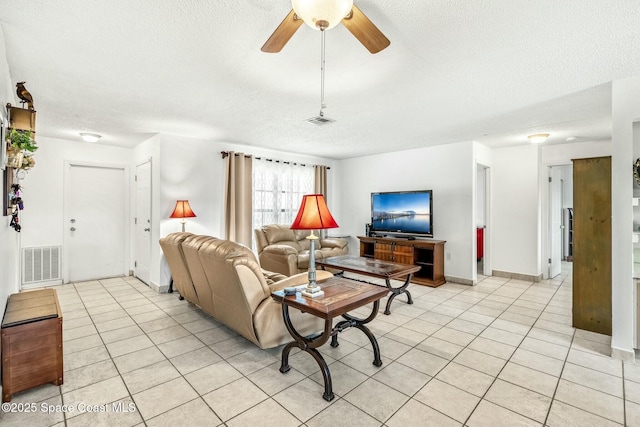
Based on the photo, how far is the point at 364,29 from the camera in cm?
161

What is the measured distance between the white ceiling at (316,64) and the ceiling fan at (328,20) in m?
0.21

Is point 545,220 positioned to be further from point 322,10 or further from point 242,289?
point 322,10

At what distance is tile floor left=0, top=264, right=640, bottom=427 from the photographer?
1927 mm

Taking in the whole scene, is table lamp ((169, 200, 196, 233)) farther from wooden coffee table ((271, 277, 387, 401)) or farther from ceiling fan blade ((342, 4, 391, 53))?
ceiling fan blade ((342, 4, 391, 53))

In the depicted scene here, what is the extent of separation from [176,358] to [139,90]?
99.2 inches

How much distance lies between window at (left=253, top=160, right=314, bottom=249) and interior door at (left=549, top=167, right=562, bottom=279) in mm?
4568

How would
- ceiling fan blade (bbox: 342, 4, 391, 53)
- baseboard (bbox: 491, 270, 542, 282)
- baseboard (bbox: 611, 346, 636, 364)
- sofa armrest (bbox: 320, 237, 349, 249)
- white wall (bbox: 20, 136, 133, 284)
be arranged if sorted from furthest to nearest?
sofa armrest (bbox: 320, 237, 349, 249) < baseboard (bbox: 491, 270, 542, 282) < white wall (bbox: 20, 136, 133, 284) < baseboard (bbox: 611, 346, 636, 364) < ceiling fan blade (bbox: 342, 4, 391, 53)

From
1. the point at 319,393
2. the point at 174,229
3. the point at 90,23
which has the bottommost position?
the point at 319,393

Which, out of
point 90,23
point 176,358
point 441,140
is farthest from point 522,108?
point 176,358

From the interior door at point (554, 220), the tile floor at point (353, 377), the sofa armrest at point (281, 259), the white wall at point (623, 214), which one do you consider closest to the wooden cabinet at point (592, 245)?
the tile floor at point (353, 377)

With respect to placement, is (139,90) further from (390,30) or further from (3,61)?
(390,30)

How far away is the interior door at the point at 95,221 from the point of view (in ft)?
16.9

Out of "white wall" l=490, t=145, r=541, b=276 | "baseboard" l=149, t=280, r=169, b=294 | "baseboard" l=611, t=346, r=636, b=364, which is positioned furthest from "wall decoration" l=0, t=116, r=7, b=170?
"white wall" l=490, t=145, r=541, b=276

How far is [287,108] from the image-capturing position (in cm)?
350
